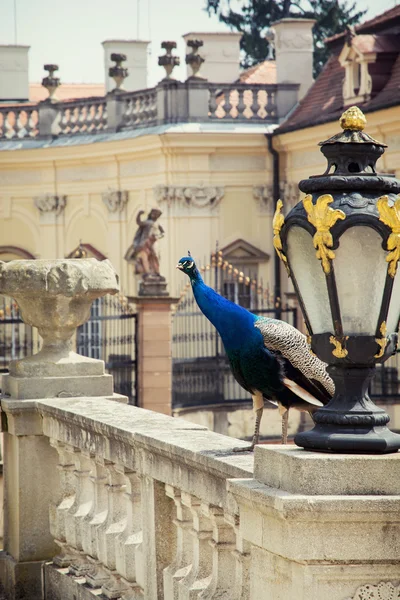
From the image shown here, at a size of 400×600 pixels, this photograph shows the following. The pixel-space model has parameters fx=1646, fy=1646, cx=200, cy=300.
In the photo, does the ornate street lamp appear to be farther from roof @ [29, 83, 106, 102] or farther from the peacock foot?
roof @ [29, 83, 106, 102]

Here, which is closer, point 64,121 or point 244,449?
point 244,449

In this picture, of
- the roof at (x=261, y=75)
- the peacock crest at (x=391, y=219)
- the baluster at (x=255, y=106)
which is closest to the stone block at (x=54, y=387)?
the peacock crest at (x=391, y=219)

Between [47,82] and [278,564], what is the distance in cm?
3165

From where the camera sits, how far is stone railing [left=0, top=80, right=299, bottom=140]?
31938 millimetres

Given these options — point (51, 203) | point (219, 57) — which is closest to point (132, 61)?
point (219, 57)

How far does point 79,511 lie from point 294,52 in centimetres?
2703

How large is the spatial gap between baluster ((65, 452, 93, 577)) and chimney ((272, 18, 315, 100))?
26325 millimetres

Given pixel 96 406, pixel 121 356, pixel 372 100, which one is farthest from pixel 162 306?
pixel 96 406

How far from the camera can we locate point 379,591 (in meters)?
4.43

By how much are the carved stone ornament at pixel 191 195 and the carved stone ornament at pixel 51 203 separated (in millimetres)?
3721

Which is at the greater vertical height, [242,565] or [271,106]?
[271,106]

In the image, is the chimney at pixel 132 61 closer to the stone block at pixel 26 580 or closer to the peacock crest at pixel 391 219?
the stone block at pixel 26 580

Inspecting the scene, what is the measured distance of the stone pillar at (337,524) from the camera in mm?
4363

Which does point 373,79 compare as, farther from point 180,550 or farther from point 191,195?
point 180,550
